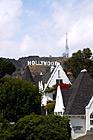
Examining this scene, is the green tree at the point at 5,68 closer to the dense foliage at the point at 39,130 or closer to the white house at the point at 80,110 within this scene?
the white house at the point at 80,110

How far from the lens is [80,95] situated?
27703 mm

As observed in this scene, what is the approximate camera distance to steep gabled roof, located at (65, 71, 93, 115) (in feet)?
86.8

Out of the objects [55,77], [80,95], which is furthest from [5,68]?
[80,95]

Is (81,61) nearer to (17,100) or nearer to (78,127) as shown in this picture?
(17,100)

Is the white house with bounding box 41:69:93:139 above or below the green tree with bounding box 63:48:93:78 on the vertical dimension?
below

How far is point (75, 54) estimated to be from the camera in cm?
6362

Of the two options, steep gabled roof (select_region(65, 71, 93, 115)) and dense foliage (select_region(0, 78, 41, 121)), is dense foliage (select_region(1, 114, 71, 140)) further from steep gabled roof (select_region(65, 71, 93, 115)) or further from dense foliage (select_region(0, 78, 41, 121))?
dense foliage (select_region(0, 78, 41, 121))

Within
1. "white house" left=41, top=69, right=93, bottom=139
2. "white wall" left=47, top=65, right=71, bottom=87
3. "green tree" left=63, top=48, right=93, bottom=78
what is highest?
"green tree" left=63, top=48, right=93, bottom=78

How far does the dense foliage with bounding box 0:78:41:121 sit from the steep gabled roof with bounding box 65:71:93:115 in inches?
238

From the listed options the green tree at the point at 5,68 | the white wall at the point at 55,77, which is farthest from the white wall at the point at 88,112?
the green tree at the point at 5,68

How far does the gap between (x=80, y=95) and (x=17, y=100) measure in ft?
28.4

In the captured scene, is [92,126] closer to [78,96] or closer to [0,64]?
[78,96]

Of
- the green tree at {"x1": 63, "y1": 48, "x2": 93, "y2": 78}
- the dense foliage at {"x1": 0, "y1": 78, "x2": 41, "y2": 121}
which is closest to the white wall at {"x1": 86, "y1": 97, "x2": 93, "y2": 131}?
the dense foliage at {"x1": 0, "y1": 78, "x2": 41, "y2": 121}

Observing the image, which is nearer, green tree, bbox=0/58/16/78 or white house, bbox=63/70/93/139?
white house, bbox=63/70/93/139
